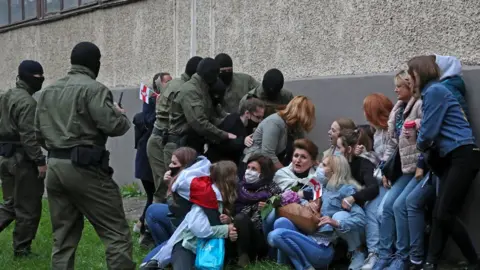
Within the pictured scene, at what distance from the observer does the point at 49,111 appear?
6.27 metres

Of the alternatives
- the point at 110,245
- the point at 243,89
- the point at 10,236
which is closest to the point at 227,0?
the point at 243,89

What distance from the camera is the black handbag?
654 centimetres

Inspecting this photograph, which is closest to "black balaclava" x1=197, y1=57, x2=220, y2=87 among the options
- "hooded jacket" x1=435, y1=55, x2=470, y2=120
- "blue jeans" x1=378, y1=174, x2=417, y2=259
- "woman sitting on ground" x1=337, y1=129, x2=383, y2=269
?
"woman sitting on ground" x1=337, y1=129, x2=383, y2=269

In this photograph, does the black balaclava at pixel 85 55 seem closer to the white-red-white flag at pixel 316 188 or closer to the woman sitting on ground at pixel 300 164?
the woman sitting on ground at pixel 300 164

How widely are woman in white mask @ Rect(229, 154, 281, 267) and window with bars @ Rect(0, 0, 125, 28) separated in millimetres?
6800

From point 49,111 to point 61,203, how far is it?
74 cm

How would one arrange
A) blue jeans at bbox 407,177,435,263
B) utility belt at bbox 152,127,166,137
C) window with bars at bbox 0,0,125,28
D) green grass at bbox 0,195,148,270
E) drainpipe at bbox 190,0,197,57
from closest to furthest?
blue jeans at bbox 407,177,435,263
green grass at bbox 0,195,148,270
utility belt at bbox 152,127,166,137
drainpipe at bbox 190,0,197,57
window with bars at bbox 0,0,125,28

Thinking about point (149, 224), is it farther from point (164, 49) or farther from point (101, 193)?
point (164, 49)

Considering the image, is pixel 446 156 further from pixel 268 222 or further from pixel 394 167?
pixel 268 222

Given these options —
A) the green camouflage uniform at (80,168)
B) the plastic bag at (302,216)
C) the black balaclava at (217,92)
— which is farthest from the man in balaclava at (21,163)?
the plastic bag at (302,216)

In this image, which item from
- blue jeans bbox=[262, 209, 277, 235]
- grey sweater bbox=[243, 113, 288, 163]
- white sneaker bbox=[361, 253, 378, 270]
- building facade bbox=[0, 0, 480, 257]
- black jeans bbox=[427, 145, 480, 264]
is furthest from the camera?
grey sweater bbox=[243, 113, 288, 163]

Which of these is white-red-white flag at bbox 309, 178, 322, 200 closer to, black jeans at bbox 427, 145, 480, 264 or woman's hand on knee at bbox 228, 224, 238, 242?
woman's hand on knee at bbox 228, 224, 238, 242

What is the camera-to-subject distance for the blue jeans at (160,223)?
7.41m

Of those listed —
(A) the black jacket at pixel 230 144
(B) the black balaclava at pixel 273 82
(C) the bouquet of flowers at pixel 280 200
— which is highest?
(B) the black balaclava at pixel 273 82
